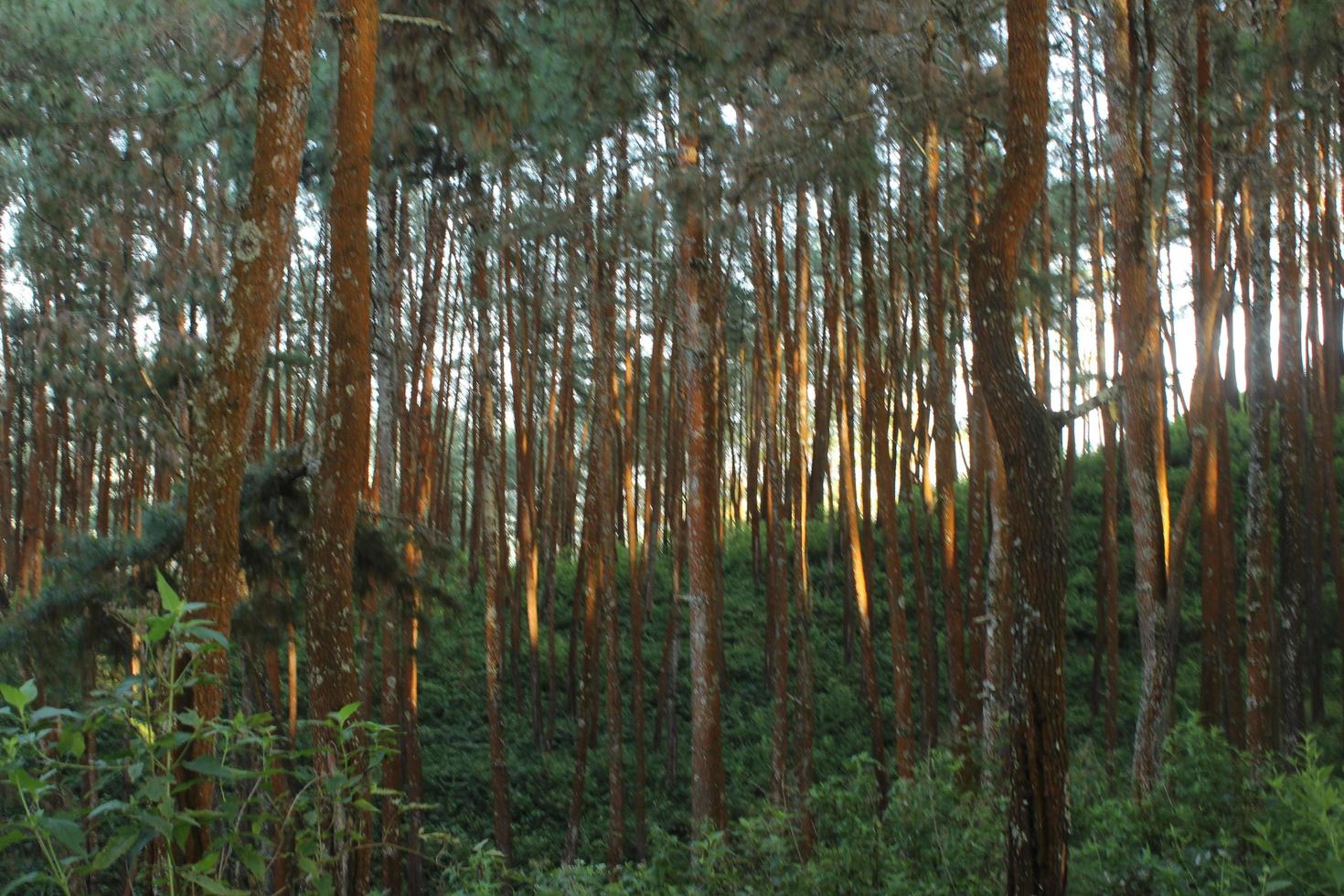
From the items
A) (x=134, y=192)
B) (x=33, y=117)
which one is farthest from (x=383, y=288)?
(x=33, y=117)

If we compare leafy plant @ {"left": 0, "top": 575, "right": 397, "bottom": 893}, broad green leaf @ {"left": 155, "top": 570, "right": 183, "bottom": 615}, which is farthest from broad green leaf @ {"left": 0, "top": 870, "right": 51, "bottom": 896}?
broad green leaf @ {"left": 155, "top": 570, "right": 183, "bottom": 615}

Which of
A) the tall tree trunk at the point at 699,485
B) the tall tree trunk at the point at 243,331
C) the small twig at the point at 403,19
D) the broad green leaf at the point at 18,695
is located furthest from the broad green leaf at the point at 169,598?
the tall tree trunk at the point at 699,485

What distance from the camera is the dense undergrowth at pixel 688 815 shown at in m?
2.53

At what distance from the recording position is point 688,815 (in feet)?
54.7

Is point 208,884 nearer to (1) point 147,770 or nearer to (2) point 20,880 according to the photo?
(1) point 147,770

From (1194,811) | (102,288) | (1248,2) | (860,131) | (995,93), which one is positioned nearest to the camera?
(1194,811)

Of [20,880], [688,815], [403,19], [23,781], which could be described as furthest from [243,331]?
[688,815]

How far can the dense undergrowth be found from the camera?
8.29 ft

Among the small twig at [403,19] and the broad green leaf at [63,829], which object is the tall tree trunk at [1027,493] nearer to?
the small twig at [403,19]

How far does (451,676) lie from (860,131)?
533 inches

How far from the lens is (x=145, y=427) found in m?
11.4

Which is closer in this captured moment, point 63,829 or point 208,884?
point 63,829

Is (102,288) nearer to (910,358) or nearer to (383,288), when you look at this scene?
(383,288)

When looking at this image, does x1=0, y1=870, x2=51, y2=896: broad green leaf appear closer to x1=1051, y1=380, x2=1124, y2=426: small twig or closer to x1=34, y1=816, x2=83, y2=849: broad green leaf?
x1=34, y1=816, x2=83, y2=849: broad green leaf
